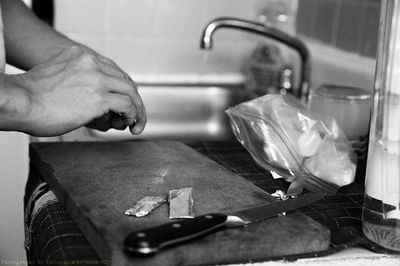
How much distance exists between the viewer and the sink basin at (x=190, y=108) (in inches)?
67.3

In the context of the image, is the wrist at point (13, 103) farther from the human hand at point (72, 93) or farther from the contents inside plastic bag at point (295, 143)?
the contents inside plastic bag at point (295, 143)

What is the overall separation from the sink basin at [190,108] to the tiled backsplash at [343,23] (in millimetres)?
257

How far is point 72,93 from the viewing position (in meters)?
0.86

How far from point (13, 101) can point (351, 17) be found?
851 millimetres

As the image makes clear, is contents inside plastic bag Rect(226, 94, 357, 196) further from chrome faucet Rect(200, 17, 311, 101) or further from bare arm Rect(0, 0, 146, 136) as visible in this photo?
chrome faucet Rect(200, 17, 311, 101)

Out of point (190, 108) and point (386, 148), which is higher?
point (386, 148)

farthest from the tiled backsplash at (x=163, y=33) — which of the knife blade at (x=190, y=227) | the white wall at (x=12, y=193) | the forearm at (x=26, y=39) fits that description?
the knife blade at (x=190, y=227)

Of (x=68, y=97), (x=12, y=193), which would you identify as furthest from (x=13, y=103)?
(x=12, y=193)

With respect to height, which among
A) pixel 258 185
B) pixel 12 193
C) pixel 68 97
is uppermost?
pixel 68 97

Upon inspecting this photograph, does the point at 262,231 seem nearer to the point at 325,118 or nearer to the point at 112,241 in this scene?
the point at 112,241

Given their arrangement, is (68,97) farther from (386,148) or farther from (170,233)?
(386,148)

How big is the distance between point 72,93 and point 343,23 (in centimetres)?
79

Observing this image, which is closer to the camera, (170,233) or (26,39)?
(170,233)

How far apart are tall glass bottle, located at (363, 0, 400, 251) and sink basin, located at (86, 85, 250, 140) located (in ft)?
2.99
